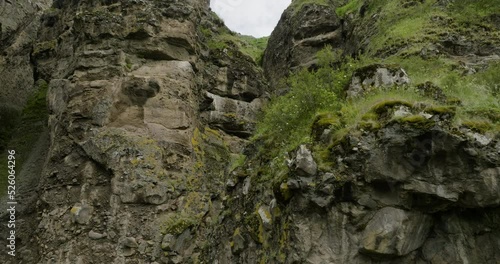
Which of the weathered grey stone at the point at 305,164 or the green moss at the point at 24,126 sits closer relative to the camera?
the weathered grey stone at the point at 305,164

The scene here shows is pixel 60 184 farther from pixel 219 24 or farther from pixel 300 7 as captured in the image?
pixel 300 7

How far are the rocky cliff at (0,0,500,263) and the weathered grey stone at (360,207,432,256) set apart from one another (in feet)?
0.11

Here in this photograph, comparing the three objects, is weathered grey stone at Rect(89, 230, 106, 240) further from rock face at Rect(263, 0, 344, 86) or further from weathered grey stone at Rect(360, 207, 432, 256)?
rock face at Rect(263, 0, 344, 86)

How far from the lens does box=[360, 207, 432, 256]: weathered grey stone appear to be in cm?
823

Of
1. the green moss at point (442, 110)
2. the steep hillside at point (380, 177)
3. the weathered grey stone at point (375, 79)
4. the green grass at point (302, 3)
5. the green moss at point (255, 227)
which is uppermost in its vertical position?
the green grass at point (302, 3)

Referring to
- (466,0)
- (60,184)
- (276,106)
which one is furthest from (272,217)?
(466,0)

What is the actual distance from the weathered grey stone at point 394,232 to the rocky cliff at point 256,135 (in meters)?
0.03

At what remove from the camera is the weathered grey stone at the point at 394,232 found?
8234 millimetres

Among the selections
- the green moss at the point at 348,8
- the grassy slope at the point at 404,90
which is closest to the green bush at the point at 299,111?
the grassy slope at the point at 404,90

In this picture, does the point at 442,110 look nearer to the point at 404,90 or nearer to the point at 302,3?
the point at 404,90

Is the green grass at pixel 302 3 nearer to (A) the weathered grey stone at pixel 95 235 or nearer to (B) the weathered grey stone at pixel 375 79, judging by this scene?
(B) the weathered grey stone at pixel 375 79


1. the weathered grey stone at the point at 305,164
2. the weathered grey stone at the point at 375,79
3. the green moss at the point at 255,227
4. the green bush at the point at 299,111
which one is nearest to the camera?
the weathered grey stone at the point at 305,164

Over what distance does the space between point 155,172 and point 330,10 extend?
61.6 ft

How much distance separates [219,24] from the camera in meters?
30.8
